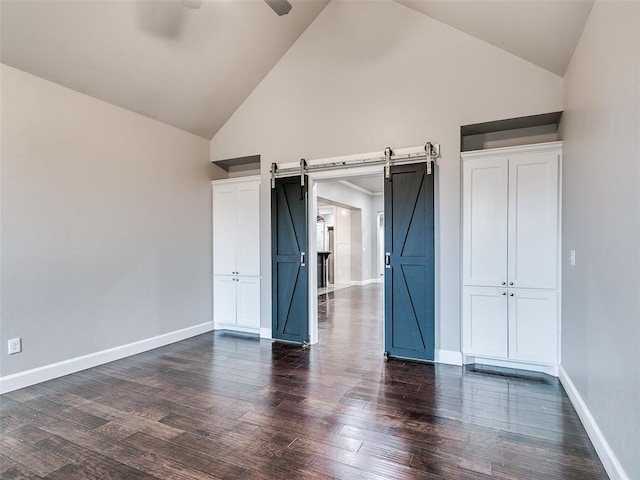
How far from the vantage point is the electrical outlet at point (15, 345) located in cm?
→ 302

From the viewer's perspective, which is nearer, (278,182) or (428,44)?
(428,44)

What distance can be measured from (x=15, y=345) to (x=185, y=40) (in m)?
3.39

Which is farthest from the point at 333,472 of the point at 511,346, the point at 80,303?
the point at 80,303

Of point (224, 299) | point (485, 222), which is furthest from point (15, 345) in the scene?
point (485, 222)

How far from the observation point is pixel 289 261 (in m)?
4.46

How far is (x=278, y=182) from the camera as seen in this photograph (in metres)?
4.52

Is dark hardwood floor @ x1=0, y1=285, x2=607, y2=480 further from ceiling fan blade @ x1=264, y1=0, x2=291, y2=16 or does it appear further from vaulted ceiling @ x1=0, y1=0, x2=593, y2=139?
ceiling fan blade @ x1=264, y1=0, x2=291, y2=16

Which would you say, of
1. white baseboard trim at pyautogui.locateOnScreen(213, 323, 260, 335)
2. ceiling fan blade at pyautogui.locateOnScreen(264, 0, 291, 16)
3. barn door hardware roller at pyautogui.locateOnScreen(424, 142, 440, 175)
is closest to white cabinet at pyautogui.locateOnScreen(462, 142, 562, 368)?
barn door hardware roller at pyautogui.locateOnScreen(424, 142, 440, 175)

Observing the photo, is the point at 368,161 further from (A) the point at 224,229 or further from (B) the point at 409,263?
(A) the point at 224,229

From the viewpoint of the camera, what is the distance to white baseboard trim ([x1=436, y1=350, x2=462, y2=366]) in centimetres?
361

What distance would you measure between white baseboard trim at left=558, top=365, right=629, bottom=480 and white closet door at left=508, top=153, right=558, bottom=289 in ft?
3.15

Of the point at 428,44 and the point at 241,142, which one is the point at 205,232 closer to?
the point at 241,142

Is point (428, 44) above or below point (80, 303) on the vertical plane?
above

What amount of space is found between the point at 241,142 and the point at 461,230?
3.21m
